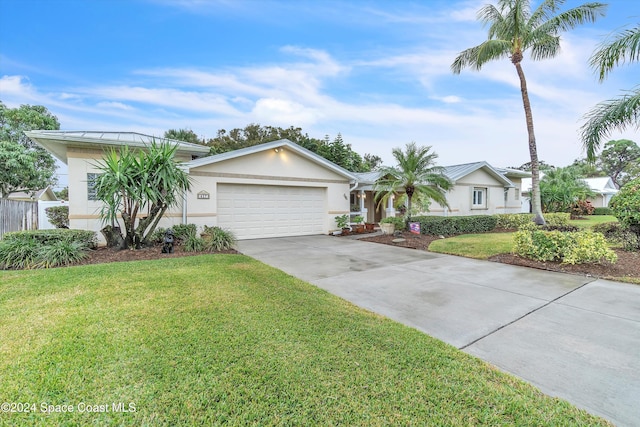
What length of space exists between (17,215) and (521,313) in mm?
15386

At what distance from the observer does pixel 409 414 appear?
80.9 inches

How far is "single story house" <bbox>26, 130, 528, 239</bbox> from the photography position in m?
9.15

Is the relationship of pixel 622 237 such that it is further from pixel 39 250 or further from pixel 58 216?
pixel 58 216

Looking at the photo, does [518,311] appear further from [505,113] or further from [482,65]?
[505,113]

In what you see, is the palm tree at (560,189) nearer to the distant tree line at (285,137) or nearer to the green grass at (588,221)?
the green grass at (588,221)

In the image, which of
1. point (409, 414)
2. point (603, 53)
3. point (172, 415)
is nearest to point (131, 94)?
point (172, 415)

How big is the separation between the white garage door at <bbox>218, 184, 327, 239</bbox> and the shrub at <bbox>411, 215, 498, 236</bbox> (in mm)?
4584

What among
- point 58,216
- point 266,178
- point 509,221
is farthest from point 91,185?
point 509,221

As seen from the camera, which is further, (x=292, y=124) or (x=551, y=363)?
(x=292, y=124)

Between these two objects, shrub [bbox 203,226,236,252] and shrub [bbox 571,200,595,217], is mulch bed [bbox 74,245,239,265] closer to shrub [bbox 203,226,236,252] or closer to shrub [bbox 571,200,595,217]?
shrub [bbox 203,226,236,252]

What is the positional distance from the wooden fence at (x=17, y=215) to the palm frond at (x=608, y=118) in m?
18.1

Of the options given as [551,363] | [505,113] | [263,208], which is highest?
[505,113]

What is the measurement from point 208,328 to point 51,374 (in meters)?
1.34

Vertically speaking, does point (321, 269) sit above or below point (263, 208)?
below
